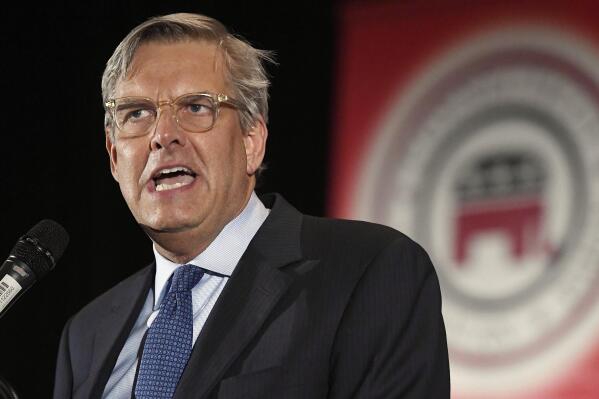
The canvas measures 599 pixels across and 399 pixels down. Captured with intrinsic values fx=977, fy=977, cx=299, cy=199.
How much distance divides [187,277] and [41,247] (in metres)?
0.34

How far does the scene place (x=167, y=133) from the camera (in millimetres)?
1792

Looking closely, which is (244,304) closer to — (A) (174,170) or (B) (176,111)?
(A) (174,170)

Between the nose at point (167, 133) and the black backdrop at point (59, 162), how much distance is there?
83.4 inches

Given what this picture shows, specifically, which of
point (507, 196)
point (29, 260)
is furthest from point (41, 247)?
point (507, 196)

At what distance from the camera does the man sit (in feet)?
5.27

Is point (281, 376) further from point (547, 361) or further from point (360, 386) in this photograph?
point (547, 361)

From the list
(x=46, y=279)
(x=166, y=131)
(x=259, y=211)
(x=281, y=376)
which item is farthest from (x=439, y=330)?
(x=46, y=279)

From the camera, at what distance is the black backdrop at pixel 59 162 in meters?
3.96

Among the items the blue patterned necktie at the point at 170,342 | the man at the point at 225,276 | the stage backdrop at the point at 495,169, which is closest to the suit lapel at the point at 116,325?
the man at the point at 225,276

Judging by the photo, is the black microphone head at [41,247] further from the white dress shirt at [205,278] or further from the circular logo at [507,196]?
the circular logo at [507,196]

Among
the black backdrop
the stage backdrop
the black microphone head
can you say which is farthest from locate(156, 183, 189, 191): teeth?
the black backdrop

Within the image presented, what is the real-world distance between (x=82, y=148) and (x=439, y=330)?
2691 millimetres

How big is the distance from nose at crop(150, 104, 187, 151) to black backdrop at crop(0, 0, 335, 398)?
212cm

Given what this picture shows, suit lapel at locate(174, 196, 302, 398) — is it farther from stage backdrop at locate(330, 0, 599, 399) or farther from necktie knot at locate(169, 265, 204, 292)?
stage backdrop at locate(330, 0, 599, 399)
